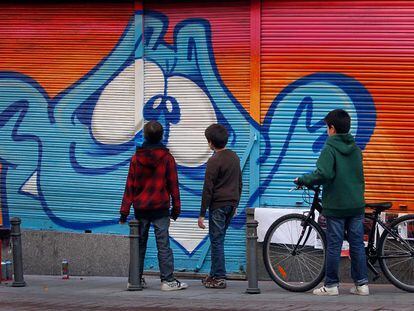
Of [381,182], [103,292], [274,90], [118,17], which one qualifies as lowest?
[103,292]

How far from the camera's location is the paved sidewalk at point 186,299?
9.54 metres

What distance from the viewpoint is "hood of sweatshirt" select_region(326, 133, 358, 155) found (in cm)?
1018

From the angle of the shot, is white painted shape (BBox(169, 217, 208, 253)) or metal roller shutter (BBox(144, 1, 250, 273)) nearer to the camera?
metal roller shutter (BBox(144, 1, 250, 273))

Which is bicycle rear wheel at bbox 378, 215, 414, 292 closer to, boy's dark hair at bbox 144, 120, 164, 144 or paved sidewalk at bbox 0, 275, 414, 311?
paved sidewalk at bbox 0, 275, 414, 311

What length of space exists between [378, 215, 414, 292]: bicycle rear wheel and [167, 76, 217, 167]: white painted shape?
10.4 feet

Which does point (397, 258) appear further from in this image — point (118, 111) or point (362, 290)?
point (118, 111)

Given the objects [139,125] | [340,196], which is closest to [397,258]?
[340,196]

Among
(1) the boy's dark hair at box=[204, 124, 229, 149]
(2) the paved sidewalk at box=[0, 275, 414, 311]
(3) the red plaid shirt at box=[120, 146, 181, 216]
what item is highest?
(1) the boy's dark hair at box=[204, 124, 229, 149]

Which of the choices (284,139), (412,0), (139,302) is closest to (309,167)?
(284,139)

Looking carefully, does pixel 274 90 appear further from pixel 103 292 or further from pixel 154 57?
pixel 103 292

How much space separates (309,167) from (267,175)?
1.89 feet

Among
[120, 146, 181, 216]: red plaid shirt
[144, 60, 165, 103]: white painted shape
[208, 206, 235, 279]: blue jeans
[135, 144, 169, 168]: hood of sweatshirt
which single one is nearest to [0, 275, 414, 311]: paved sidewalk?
[208, 206, 235, 279]: blue jeans

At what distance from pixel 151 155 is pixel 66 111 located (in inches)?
119

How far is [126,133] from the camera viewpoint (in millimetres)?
13180
